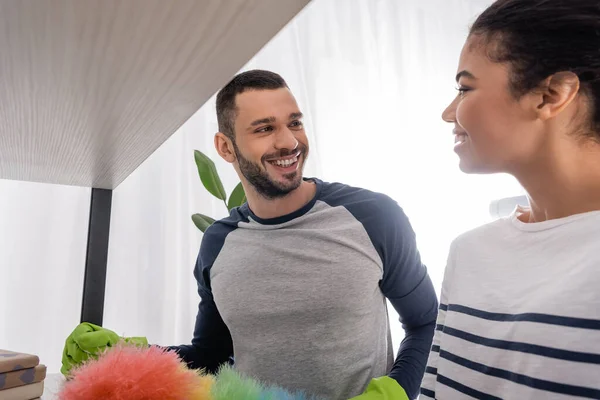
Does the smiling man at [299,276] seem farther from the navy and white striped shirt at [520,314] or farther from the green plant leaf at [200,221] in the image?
the green plant leaf at [200,221]

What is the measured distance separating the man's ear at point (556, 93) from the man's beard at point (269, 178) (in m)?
0.57

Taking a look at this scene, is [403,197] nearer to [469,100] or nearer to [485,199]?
[485,199]

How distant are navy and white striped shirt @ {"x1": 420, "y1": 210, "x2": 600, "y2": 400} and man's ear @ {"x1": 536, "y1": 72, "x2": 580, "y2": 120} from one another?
0.36ft

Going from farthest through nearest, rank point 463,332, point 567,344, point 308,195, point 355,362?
point 308,195 → point 355,362 → point 463,332 → point 567,344

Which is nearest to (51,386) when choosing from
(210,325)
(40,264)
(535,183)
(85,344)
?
(85,344)

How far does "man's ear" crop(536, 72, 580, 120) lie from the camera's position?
0.46 meters

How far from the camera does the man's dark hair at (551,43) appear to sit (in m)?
0.46

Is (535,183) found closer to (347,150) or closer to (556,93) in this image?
(556,93)

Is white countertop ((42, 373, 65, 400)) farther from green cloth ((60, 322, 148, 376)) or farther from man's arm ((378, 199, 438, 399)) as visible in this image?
man's arm ((378, 199, 438, 399))

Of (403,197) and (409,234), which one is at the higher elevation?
(403,197)

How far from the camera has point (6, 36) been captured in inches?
17.3

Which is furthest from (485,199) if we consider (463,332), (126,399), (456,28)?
(126,399)

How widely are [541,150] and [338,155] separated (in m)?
1.59

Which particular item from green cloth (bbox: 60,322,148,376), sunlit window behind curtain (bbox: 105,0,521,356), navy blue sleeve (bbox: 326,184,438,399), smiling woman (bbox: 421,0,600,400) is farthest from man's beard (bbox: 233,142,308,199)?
sunlit window behind curtain (bbox: 105,0,521,356)
